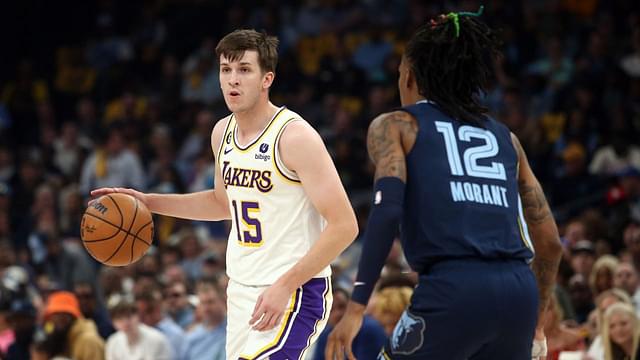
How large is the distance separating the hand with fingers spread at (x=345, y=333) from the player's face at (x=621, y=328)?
4.21 m

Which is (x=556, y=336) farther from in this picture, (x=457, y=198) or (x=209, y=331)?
(x=457, y=198)

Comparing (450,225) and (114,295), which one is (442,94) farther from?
(114,295)

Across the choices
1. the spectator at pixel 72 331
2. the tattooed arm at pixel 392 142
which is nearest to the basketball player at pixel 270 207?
the tattooed arm at pixel 392 142

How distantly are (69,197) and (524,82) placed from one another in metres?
5.96

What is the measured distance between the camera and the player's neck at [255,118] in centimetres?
574

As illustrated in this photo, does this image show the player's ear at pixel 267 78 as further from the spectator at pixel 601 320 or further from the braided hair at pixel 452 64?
the spectator at pixel 601 320

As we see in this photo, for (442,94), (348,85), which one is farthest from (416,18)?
(442,94)

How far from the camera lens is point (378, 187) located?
14.8 ft

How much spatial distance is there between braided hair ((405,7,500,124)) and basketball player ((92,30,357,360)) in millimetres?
800

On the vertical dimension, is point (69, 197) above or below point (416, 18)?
below

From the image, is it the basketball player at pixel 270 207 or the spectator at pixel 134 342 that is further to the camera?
the spectator at pixel 134 342

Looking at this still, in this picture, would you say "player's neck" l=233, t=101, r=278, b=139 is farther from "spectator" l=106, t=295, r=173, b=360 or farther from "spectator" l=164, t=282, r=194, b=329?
"spectator" l=164, t=282, r=194, b=329

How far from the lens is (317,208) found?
5395 millimetres

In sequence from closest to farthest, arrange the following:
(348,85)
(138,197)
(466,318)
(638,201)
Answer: (466,318), (138,197), (638,201), (348,85)
